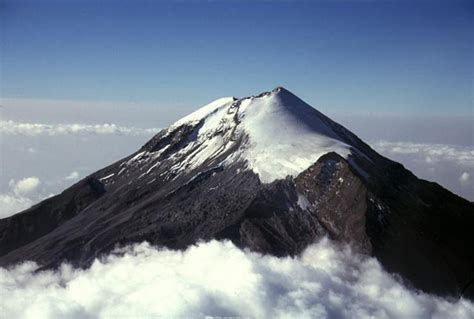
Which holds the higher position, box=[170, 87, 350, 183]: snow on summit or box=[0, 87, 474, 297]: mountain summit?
box=[170, 87, 350, 183]: snow on summit

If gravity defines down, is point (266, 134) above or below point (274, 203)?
above

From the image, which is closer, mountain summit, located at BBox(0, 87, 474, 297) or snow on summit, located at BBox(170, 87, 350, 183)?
mountain summit, located at BBox(0, 87, 474, 297)

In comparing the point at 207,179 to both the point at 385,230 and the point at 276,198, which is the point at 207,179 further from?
the point at 385,230

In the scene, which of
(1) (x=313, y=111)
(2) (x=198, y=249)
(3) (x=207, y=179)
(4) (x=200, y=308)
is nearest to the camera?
(4) (x=200, y=308)

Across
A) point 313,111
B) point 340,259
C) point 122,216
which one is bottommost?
point 340,259

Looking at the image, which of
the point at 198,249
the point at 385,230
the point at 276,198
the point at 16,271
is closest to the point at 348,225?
the point at 385,230

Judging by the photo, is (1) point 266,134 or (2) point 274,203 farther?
(1) point 266,134
